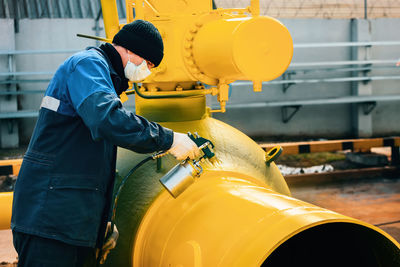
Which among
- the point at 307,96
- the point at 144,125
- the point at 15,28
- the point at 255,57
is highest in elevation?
the point at 15,28

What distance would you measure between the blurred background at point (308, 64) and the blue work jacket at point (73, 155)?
5114 millimetres

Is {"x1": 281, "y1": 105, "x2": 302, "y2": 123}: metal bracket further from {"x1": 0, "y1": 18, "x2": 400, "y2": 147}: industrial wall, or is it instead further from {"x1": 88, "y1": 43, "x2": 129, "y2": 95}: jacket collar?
{"x1": 88, "y1": 43, "x2": 129, "y2": 95}: jacket collar

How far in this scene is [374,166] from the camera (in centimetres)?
607

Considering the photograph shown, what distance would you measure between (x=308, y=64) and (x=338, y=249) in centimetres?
543

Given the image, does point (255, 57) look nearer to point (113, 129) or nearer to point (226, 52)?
point (226, 52)

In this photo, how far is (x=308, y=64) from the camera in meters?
6.74

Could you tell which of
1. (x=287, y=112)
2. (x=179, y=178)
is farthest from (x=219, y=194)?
(x=287, y=112)

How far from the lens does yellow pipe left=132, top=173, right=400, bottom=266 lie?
121cm

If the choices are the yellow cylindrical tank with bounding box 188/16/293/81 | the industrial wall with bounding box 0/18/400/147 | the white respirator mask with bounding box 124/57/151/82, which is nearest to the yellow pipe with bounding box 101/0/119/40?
the yellow cylindrical tank with bounding box 188/16/293/81

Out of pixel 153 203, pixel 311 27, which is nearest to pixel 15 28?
pixel 311 27

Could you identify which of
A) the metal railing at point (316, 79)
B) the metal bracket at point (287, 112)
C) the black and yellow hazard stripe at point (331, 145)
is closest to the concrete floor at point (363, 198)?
the black and yellow hazard stripe at point (331, 145)

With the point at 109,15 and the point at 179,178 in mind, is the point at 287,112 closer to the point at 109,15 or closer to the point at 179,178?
the point at 109,15

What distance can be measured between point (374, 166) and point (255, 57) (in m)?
4.87

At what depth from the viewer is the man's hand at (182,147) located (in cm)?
145
